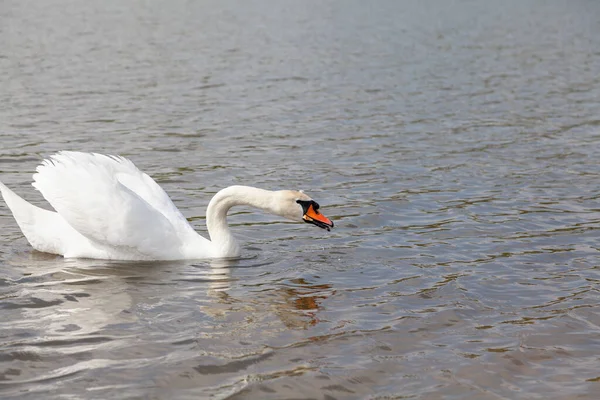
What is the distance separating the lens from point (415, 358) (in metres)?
7.58

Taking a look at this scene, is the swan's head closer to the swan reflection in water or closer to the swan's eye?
the swan's eye

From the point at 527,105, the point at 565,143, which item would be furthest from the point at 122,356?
the point at 527,105

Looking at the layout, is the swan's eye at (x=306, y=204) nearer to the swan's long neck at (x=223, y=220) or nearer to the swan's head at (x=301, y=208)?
the swan's head at (x=301, y=208)

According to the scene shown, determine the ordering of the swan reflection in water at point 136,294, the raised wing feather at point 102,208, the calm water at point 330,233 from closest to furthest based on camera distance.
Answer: the calm water at point 330,233, the swan reflection in water at point 136,294, the raised wing feather at point 102,208

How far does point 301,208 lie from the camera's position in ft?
32.7

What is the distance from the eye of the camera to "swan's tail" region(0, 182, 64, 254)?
34.3 feet

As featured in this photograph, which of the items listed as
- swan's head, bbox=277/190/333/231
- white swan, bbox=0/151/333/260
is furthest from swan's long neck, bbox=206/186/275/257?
swan's head, bbox=277/190/333/231

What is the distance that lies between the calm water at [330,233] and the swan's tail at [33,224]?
0.52 feet

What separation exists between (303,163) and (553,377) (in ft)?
28.3

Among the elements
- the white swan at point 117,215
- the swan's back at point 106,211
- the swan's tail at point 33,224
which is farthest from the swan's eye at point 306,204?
the swan's tail at point 33,224

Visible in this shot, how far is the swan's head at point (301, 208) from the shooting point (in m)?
9.91

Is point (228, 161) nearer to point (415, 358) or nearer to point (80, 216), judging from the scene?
point (80, 216)

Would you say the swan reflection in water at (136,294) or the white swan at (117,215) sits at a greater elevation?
the white swan at (117,215)

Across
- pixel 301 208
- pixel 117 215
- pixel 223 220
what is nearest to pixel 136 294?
pixel 117 215
